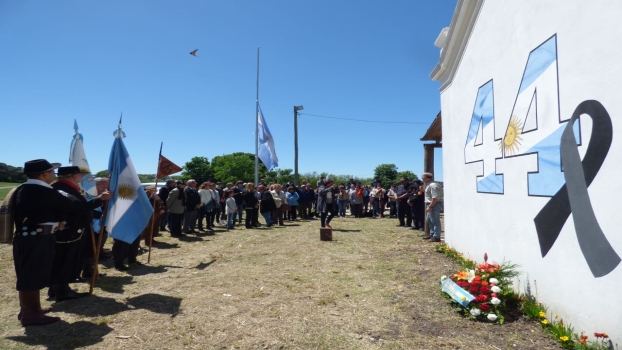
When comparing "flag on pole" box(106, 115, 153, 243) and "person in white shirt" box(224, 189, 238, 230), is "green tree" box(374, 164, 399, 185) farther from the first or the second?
"flag on pole" box(106, 115, 153, 243)

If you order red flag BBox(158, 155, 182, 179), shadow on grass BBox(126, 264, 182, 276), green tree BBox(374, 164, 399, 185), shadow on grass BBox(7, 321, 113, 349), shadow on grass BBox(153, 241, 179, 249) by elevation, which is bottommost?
shadow on grass BBox(7, 321, 113, 349)

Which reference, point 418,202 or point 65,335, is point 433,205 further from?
point 65,335

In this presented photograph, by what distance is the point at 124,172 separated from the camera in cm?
579

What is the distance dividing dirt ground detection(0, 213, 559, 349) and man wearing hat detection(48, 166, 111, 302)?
0.34 meters

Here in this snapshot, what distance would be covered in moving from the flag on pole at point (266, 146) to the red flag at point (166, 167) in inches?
415

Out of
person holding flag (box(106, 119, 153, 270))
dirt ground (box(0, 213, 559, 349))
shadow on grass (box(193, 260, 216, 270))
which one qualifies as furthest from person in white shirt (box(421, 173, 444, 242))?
person holding flag (box(106, 119, 153, 270))

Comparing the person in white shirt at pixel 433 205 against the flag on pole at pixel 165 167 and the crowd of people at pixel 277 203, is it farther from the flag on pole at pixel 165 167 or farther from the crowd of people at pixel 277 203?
the flag on pole at pixel 165 167

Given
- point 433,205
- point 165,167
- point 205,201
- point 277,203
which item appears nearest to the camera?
point 165,167

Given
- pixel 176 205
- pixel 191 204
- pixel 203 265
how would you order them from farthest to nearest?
pixel 191 204 < pixel 176 205 < pixel 203 265

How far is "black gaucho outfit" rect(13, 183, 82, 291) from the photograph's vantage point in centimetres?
404

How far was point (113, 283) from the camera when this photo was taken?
584cm

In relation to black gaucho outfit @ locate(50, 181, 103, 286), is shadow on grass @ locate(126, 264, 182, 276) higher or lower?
lower

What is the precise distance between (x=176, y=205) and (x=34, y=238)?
20.9 feet

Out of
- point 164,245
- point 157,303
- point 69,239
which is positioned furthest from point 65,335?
point 164,245
